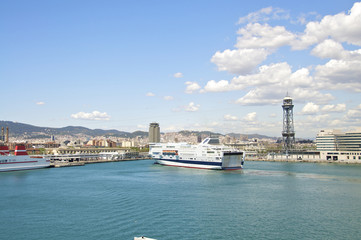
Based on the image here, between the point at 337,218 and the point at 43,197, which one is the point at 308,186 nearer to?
the point at 337,218

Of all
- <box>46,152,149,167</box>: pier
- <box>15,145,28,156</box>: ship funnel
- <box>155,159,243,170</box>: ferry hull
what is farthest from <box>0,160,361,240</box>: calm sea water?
<box>46,152,149,167</box>: pier

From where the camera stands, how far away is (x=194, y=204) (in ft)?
85.9

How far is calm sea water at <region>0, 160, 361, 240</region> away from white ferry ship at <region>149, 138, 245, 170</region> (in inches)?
703

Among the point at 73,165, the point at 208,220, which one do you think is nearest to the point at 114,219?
the point at 208,220

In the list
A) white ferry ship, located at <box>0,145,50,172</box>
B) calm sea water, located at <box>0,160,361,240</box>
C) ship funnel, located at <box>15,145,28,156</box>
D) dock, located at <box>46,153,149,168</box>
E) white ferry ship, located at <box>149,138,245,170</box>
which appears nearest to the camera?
calm sea water, located at <box>0,160,361,240</box>

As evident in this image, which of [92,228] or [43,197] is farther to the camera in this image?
[43,197]

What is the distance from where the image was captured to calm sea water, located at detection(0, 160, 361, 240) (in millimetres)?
18750

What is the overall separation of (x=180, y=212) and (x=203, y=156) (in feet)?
108

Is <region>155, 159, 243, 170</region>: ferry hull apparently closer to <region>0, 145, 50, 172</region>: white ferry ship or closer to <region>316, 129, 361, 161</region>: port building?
<region>0, 145, 50, 172</region>: white ferry ship

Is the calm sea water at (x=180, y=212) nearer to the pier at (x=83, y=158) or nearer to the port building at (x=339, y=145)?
the pier at (x=83, y=158)

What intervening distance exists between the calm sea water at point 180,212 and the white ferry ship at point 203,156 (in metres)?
17.9

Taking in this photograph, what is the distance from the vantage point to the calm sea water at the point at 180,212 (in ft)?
61.5

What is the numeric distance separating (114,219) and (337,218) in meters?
15.3

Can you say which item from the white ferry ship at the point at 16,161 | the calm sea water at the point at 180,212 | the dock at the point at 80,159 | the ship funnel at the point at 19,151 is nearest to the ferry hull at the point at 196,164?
the calm sea water at the point at 180,212
